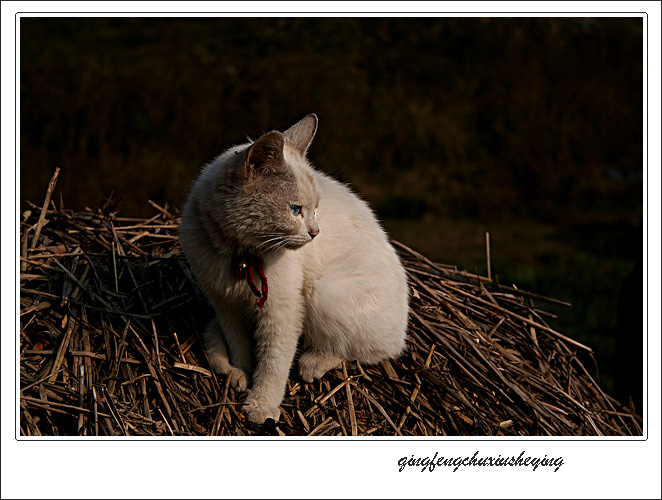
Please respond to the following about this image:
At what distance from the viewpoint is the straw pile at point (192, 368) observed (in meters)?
2.84

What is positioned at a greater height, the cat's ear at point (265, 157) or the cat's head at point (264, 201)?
the cat's ear at point (265, 157)

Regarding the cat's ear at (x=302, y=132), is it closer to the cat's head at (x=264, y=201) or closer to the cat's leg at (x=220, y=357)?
the cat's head at (x=264, y=201)

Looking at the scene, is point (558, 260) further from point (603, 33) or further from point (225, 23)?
point (225, 23)

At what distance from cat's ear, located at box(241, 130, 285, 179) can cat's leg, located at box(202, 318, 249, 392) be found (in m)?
0.96

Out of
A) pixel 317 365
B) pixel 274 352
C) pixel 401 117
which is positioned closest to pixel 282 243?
pixel 274 352

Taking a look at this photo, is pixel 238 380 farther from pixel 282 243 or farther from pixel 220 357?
pixel 282 243

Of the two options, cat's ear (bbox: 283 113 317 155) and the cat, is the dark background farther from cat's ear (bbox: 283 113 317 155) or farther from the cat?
cat's ear (bbox: 283 113 317 155)

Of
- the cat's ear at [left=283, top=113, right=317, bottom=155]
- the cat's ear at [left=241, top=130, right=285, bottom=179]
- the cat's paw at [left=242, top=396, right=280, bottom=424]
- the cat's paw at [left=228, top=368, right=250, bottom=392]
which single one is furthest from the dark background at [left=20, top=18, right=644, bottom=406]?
the cat's ear at [left=241, top=130, right=285, bottom=179]

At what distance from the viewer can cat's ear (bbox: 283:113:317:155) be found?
314 centimetres

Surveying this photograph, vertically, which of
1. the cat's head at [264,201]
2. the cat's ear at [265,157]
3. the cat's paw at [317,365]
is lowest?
the cat's paw at [317,365]

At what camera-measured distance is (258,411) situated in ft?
9.55

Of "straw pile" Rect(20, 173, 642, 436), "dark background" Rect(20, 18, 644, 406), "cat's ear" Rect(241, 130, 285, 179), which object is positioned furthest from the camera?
"dark background" Rect(20, 18, 644, 406)

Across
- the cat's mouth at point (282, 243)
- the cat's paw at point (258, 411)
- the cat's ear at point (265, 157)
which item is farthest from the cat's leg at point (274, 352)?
the cat's ear at point (265, 157)

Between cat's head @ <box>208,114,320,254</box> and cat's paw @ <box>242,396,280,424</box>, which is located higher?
cat's head @ <box>208,114,320,254</box>
